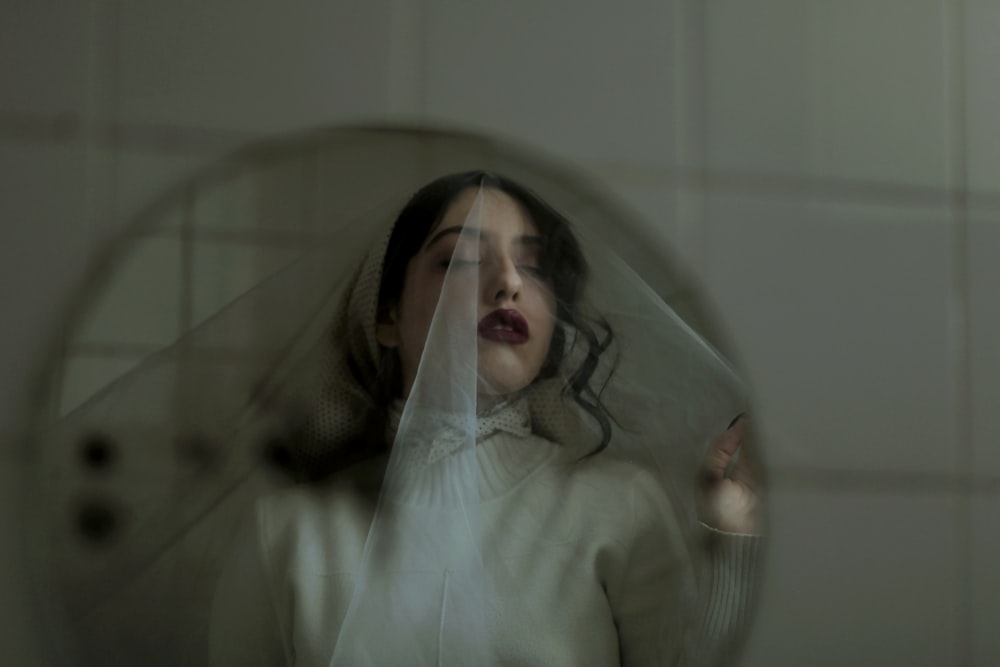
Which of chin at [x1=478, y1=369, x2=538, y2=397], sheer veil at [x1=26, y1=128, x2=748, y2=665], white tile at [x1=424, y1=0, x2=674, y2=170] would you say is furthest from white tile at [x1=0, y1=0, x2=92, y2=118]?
chin at [x1=478, y1=369, x2=538, y2=397]

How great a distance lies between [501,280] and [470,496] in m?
0.15

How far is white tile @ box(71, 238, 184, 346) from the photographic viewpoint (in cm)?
77

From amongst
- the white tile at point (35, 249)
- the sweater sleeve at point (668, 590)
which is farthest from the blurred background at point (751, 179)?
the sweater sleeve at point (668, 590)

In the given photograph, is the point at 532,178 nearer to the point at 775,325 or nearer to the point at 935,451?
the point at 775,325

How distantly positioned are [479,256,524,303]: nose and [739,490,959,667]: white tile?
0.29 metres

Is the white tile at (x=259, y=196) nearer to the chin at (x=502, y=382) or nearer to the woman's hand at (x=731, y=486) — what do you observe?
the chin at (x=502, y=382)

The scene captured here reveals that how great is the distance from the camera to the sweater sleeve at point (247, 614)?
698 mm

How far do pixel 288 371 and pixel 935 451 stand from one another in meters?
0.55

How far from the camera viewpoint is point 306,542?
0.71 meters

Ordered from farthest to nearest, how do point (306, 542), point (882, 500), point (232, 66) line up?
point (882, 500) → point (232, 66) → point (306, 542)

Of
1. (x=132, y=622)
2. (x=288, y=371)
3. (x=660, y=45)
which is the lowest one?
(x=132, y=622)

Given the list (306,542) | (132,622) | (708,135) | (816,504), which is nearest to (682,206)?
(708,135)

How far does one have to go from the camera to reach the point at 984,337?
96cm

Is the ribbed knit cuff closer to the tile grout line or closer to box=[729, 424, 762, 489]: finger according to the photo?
box=[729, 424, 762, 489]: finger
